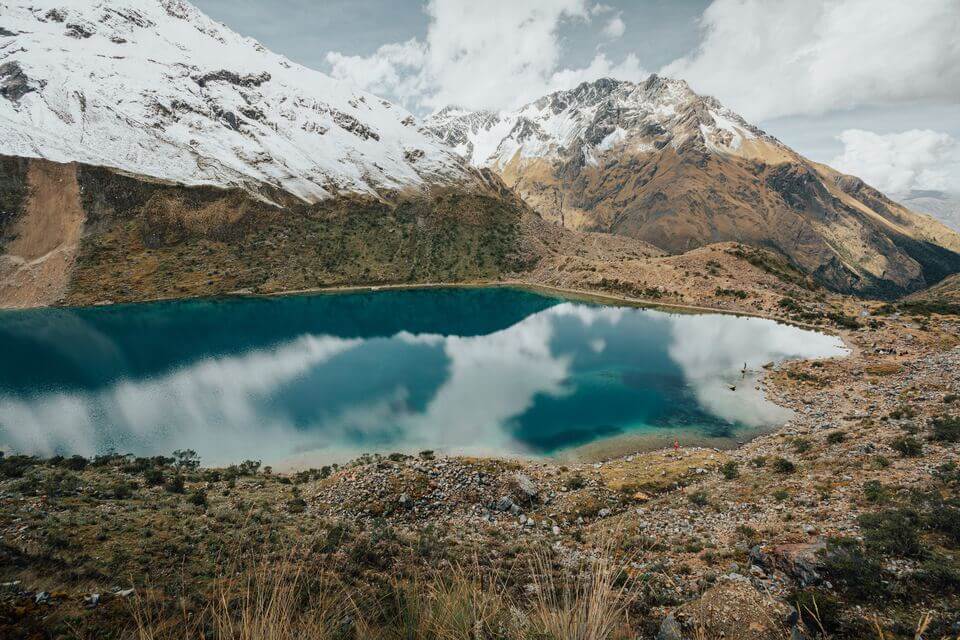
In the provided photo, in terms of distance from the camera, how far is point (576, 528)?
1536cm

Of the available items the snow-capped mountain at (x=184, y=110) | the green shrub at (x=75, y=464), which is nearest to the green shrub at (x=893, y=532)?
the green shrub at (x=75, y=464)

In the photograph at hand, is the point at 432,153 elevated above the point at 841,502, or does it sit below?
above

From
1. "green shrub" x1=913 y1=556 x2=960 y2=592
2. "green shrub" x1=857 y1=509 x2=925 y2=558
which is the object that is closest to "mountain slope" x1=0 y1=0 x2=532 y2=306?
"green shrub" x1=857 y1=509 x2=925 y2=558

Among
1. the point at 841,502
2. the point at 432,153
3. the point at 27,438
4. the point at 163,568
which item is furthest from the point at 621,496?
the point at 432,153

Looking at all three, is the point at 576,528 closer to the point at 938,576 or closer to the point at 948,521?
the point at 938,576

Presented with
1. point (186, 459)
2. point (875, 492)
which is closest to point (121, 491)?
point (186, 459)

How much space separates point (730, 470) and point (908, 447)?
21.8 ft

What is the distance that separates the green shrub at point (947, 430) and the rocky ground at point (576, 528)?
0.08 m

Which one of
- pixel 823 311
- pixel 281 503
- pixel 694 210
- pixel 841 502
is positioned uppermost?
pixel 694 210

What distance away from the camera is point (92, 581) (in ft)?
25.2

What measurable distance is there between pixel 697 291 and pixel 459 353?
4898 centimetres

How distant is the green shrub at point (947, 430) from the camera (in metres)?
16.6

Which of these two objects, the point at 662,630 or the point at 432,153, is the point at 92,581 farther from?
the point at 432,153

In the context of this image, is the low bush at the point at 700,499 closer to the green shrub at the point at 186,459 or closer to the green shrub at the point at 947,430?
the green shrub at the point at 947,430
